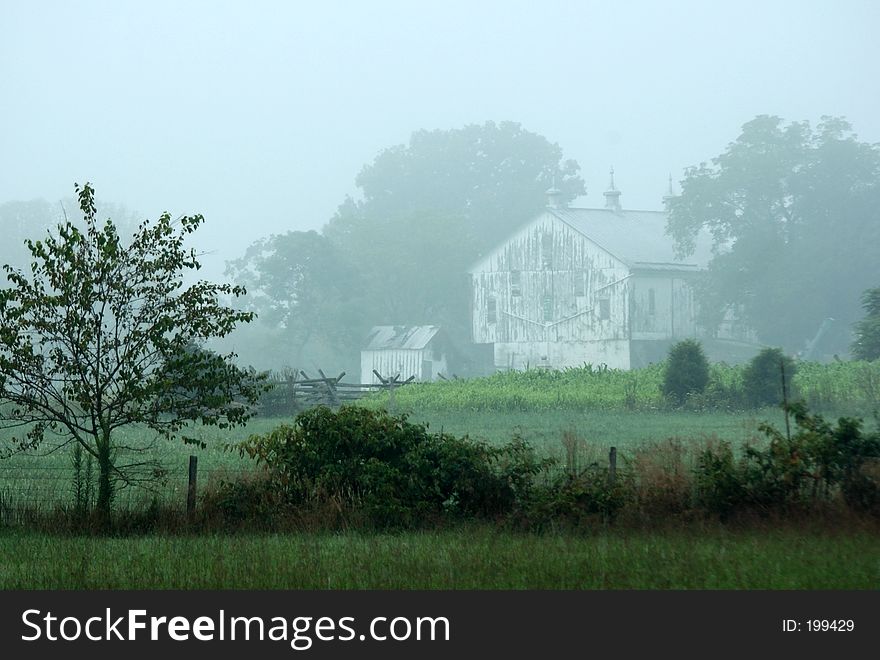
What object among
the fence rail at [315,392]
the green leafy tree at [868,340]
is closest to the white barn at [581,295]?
the fence rail at [315,392]

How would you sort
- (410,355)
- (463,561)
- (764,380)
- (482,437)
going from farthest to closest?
1. (410,355)
2. (764,380)
3. (482,437)
4. (463,561)

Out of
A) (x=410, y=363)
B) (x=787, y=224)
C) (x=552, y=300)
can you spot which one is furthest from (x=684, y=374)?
(x=787, y=224)

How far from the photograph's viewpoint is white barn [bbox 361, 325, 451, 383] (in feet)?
276

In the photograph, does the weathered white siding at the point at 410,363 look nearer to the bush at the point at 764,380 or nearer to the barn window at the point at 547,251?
the barn window at the point at 547,251

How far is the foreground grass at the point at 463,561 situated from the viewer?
35.7 ft

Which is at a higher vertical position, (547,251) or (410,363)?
(547,251)

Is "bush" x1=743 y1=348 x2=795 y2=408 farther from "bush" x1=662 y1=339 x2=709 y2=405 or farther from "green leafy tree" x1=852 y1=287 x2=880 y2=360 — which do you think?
"green leafy tree" x1=852 y1=287 x2=880 y2=360

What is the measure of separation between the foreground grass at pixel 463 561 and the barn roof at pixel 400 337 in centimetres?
6955

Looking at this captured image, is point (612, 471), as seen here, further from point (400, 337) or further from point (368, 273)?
point (368, 273)

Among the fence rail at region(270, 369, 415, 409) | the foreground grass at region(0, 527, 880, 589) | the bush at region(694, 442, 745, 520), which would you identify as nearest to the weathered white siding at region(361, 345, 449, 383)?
the fence rail at region(270, 369, 415, 409)

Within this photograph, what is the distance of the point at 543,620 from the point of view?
30.9 ft

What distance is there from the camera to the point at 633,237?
3344 inches

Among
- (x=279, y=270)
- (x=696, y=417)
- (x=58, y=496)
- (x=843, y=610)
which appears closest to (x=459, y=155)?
(x=279, y=270)

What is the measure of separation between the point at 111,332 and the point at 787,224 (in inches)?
2846
